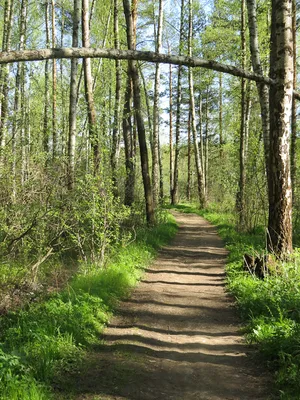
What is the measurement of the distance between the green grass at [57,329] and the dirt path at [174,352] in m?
0.23

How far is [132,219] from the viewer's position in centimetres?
1203

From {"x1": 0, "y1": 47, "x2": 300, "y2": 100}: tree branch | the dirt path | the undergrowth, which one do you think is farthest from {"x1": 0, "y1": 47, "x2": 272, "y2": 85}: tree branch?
the undergrowth

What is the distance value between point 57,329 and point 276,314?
9.81ft

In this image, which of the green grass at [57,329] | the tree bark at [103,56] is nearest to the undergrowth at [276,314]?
the green grass at [57,329]

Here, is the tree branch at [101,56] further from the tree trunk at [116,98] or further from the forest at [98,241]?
the tree trunk at [116,98]

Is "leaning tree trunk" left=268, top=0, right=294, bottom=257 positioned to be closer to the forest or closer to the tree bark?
the forest

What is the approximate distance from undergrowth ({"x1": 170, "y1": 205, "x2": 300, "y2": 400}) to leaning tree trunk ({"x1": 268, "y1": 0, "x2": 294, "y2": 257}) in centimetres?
57

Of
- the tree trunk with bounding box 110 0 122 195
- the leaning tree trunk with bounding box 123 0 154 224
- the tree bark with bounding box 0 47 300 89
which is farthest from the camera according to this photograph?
the tree trunk with bounding box 110 0 122 195

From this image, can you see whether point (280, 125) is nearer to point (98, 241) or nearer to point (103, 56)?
point (103, 56)

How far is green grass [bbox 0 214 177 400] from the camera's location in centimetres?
336

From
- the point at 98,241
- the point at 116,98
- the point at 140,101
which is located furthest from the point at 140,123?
the point at 98,241

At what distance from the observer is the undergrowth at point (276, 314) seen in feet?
12.2

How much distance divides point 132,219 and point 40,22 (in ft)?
50.4

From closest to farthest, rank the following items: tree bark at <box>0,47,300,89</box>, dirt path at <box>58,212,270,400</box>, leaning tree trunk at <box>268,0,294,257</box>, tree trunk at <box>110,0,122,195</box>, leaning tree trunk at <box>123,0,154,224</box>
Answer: tree bark at <box>0,47,300,89</box>
dirt path at <box>58,212,270,400</box>
leaning tree trunk at <box>268,0,294,257</box>
leaning tree trunk at <box>123,0,154,224</box>
tree trunk at <box>110,0,122,195</box>
